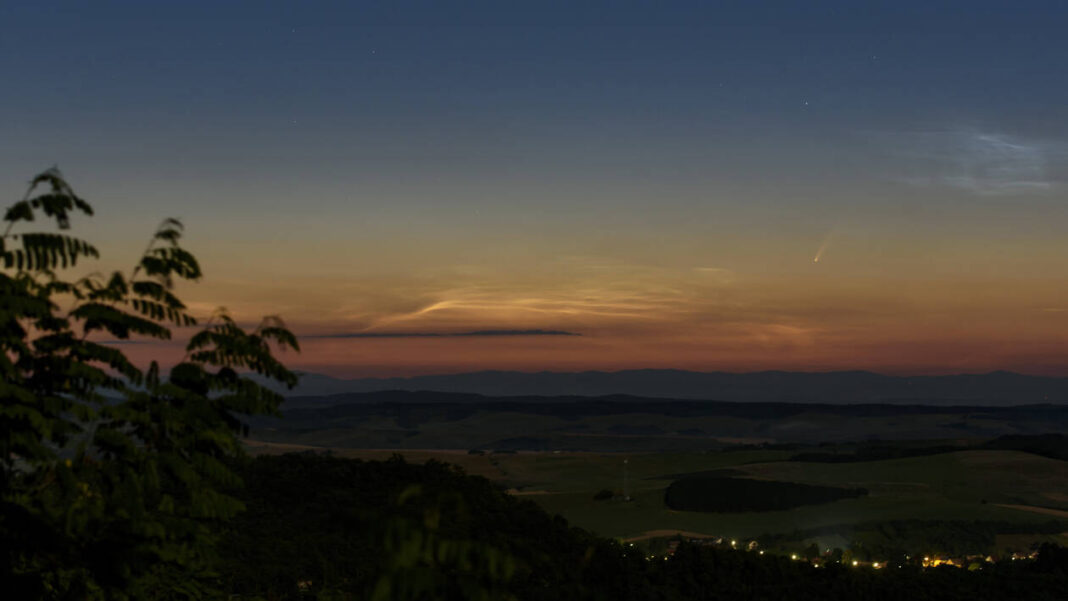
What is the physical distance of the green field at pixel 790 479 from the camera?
44375 millimetres

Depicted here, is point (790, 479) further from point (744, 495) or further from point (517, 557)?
point (517, 557)

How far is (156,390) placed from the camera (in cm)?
922

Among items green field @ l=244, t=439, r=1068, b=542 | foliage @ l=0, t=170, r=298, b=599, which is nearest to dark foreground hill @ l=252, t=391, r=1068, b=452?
green field @ l=244, t=439, r=1068, b=542

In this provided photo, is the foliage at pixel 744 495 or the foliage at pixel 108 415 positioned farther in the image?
the foliage at pixel 744 495

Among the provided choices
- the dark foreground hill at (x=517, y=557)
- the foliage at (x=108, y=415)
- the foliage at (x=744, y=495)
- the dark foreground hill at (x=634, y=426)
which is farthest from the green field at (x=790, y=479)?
the dark foreground hill at (x=634, y=426)

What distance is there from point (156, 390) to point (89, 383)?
21.7 inches

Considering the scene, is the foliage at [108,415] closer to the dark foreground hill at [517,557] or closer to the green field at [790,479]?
the dark foreground hill at [517,557]

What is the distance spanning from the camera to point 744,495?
5116 centimetres

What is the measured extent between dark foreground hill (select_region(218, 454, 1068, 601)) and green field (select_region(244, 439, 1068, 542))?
17014 millimetres

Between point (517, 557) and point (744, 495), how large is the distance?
36.4m

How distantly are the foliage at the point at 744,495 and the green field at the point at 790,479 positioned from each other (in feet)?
3.66

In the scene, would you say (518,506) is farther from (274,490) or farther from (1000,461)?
(1000,461)

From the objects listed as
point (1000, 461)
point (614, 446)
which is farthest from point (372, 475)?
point (614, 446)

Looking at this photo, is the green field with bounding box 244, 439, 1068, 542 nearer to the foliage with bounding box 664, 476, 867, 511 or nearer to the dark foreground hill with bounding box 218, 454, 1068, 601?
the foliage with bounding box 664, 476, 867, 511
